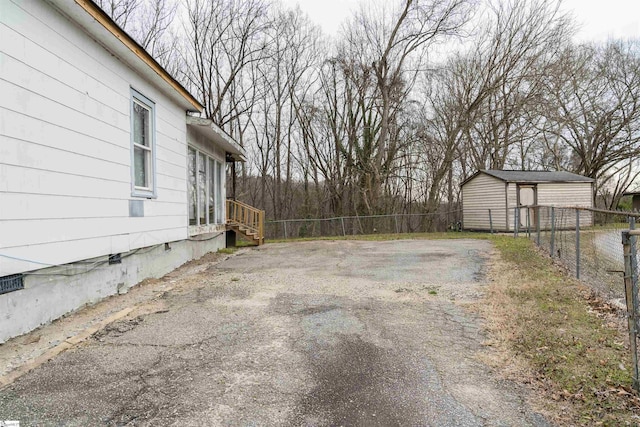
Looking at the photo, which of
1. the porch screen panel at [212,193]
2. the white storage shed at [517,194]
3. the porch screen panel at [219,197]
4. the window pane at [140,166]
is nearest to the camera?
the window pane at [140,166]

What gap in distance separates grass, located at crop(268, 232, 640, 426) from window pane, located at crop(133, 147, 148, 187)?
5231 millimetres

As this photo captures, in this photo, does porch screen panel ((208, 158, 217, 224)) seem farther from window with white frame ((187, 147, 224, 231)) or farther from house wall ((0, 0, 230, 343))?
house wall ((0, 0, 230, 343))

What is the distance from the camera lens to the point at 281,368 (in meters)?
2.81

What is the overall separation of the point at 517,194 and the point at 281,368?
55.9 feet

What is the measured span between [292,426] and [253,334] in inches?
61.1

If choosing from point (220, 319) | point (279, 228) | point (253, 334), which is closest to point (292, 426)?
point (253, 334)

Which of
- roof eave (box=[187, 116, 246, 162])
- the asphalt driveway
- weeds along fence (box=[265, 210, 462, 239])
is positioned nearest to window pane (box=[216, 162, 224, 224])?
roof eave (box=[187, 116, 246, 162])

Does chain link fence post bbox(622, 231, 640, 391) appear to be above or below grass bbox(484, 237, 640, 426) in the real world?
above

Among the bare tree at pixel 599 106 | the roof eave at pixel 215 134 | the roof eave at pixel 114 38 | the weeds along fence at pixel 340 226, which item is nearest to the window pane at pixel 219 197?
the roof eave at pixel 215 134

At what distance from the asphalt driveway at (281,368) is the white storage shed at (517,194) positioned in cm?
1334

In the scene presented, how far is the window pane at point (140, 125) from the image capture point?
5794mm

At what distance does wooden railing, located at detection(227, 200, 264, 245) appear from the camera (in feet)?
38.1

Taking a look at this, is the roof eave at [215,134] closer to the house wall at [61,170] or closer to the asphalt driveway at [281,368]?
the house wall at [61,170]

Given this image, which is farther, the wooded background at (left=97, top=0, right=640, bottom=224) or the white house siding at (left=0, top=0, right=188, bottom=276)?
the wooded background at (left=97, top=0, right=640, bottom=224)
